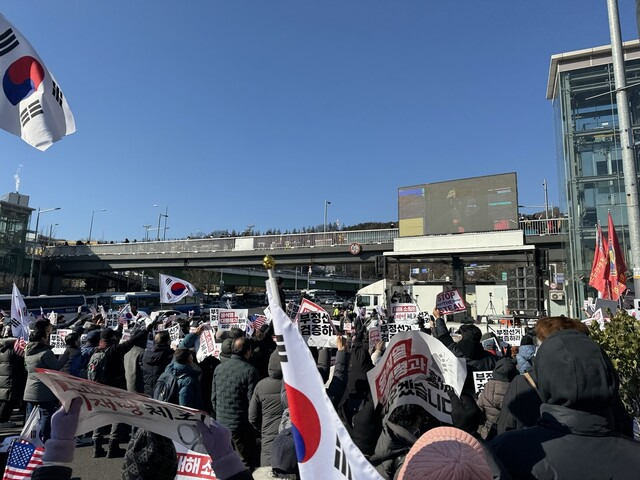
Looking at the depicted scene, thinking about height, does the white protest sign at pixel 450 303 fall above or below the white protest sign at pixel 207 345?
above

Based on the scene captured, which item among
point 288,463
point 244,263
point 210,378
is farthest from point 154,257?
point 288,463

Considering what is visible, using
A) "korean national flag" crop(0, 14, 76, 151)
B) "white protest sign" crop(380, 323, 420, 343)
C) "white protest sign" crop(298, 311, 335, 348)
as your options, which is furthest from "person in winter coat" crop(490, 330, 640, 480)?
"white protest sign" crop(380, 323, 420, 343)

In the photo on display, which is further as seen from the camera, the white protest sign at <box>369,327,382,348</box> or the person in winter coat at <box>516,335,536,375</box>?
the white protest sign at <box>369,327,382,348</box>

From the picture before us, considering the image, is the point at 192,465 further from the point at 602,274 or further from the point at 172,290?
the point at 172,290

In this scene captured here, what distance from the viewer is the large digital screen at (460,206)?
30.0 meters

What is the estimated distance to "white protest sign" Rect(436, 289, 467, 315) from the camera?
13.1 metres

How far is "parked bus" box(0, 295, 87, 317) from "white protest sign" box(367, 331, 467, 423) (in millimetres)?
31582

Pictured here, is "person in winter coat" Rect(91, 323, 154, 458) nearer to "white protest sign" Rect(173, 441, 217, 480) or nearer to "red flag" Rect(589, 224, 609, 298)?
"white protest sign" Rect(173, 441, 217, 480)

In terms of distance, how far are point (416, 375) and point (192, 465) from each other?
5.11ft

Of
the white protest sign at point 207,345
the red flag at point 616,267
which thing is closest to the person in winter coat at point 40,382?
the white protest sign at point 207,345

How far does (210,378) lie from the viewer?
23.9 feet

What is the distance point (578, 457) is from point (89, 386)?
7.38 ft

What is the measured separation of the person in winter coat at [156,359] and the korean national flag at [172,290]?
788 centimetres

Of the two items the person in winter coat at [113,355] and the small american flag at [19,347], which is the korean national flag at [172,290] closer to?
the small american flag at [19,347]
